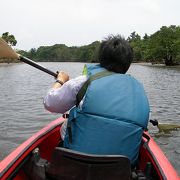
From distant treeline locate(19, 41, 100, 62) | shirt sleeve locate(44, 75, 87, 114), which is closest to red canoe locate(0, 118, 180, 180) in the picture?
shirt sleeve locate(44, 75, 87, 114)

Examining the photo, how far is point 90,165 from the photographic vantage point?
2.29 m

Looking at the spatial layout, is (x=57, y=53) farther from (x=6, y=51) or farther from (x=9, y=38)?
(x=6, y=51)

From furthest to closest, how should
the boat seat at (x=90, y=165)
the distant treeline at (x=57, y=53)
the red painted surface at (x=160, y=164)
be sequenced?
the distant treeline at (x=57, y=53), the red painted surface at (x=160, y=164), the boat seat at (x=90, y=165)

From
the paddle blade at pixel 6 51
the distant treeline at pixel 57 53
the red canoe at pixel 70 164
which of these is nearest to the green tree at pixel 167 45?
the distant treeline at pixel 57 53

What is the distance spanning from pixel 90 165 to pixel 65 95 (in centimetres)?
50

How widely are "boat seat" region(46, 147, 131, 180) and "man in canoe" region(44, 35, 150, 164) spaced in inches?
5.9

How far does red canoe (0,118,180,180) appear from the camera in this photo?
2.29 metres

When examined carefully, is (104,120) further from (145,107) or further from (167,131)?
(167,131)

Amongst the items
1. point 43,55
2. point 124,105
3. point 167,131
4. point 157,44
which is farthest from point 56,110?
point 43,55

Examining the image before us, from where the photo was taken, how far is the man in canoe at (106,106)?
2.38 metres

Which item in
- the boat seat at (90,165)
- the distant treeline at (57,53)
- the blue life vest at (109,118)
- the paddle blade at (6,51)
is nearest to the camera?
the boat seat at (90,165)

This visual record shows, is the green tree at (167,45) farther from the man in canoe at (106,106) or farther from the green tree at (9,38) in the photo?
the man in canoe at (106,106)

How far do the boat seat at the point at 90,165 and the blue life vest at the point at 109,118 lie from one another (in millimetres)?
149

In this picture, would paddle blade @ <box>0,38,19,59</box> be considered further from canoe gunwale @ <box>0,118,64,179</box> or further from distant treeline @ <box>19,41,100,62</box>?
distant treeline @ <box>19,41,100,62</box>
